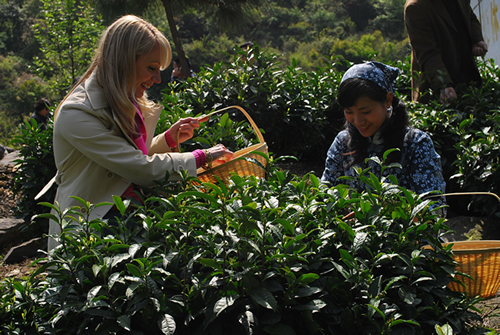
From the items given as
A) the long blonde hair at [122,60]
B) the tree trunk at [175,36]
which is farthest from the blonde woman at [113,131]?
the tree trunk at [175,36]

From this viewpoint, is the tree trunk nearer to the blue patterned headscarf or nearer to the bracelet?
the blue patterned headscarf

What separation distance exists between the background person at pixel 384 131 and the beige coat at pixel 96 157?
32.6 inches

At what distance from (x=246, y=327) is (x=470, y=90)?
3.57 metres

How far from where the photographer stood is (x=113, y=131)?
81.2 inches

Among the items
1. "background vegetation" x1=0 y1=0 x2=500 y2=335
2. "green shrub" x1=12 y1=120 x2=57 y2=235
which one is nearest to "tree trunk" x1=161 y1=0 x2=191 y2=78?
"green shrub" x1=12 y1=120 x2=57 y2=235

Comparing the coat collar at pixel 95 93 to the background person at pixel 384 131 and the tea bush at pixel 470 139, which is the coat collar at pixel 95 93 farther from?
the tea bush at pixel 470 139

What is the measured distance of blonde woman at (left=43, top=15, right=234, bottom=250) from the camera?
199 centimetres

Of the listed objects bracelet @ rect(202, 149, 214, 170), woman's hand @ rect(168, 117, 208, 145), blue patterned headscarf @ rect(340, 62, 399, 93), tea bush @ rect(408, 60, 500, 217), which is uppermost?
blue patterned headscarf @ rect(340, 62, 399, 93)

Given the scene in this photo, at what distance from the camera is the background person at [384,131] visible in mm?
2158

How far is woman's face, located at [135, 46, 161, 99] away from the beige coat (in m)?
0.22

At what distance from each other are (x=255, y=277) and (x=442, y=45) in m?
3.60

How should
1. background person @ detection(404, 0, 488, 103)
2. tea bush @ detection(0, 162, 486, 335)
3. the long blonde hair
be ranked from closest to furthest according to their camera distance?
tea bush @ detection(0, 162, 486, 335) → the long blonde hair → background person @ detection(404, 0, 488, 103)

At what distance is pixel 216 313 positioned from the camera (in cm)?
117

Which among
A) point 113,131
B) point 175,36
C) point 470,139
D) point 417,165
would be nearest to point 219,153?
point 113,131
